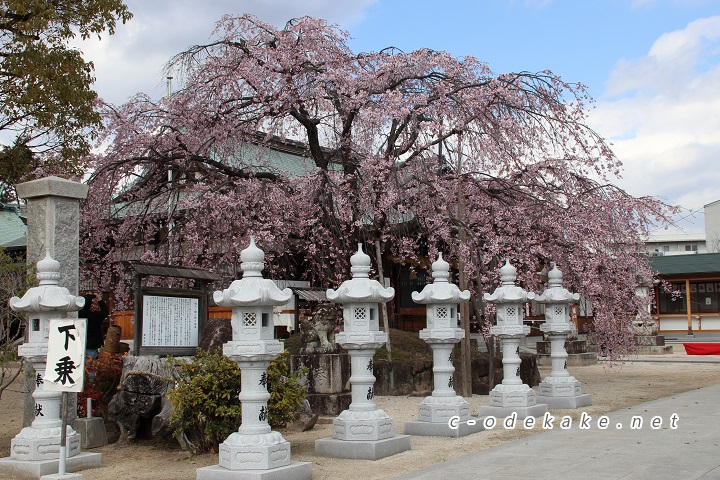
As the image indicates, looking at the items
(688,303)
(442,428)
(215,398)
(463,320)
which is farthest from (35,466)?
(688,303)

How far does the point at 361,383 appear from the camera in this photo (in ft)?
28.8

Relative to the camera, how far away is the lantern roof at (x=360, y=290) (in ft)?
28.8

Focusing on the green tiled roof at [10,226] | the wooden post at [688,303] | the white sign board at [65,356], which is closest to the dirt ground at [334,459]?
the white sign board at [65,356]

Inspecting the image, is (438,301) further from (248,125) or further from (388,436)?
(248,125)

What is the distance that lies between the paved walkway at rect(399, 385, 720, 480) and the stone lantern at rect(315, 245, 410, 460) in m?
1.04

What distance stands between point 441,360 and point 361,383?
1.76 meters

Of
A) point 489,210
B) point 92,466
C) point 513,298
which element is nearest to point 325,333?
point 513,298

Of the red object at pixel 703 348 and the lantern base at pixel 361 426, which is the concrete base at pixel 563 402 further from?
the red object at pixel 703 348

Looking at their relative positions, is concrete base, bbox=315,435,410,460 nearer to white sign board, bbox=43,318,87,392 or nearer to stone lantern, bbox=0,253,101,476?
stone lantern, bbox=0,253,101,476

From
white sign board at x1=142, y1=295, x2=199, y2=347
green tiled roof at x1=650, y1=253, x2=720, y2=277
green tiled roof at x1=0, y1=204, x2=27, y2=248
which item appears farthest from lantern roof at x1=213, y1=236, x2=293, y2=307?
green tiled roof at x1=650, y1=253, x2=720, y2=277

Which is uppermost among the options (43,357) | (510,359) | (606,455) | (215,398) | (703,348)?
(43,357)

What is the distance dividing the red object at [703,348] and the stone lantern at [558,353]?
51.7 feet

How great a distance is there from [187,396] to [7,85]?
8584 mm

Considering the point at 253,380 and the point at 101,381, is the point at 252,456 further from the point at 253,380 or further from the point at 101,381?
the point at 101,381
